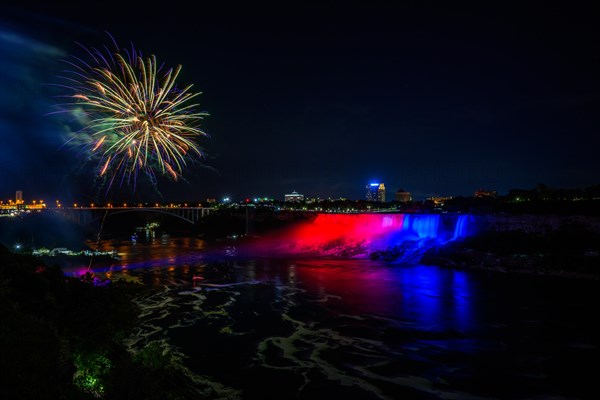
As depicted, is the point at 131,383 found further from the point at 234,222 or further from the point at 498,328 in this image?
the point at 234,222

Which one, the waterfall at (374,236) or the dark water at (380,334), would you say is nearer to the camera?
the dark water at (380,334)

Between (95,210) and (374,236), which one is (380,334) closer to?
(374,236)

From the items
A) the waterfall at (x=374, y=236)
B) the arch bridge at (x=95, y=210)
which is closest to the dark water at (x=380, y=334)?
the waterfall at (x=374, y=236)

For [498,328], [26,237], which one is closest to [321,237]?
[26,237]

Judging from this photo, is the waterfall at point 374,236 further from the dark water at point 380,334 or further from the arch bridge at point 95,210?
the arch bridge at point 95,210

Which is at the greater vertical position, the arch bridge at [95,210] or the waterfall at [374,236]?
the arch bridge at [95,210]

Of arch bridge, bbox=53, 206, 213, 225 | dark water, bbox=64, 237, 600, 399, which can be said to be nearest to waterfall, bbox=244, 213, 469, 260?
dark water, bbox=64, 237, 600, 399

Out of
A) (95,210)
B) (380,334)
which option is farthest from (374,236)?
(95,210)

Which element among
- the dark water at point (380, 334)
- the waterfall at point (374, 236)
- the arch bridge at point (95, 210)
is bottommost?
the dark water at point (380, 334)

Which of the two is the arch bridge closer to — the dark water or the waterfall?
the waterfall
